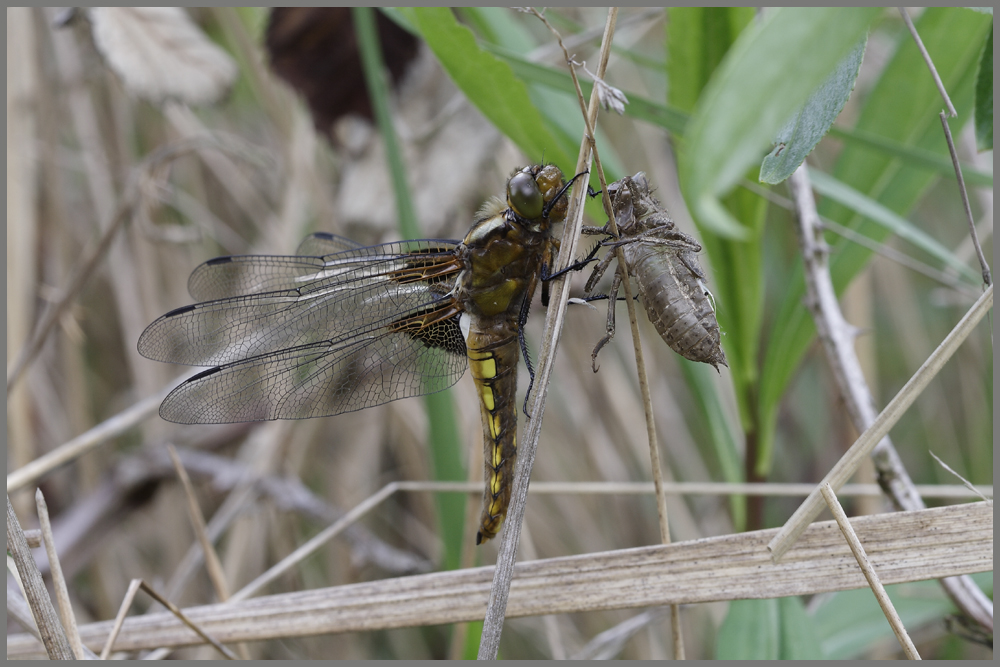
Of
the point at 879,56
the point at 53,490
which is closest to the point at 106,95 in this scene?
the point at 53,490

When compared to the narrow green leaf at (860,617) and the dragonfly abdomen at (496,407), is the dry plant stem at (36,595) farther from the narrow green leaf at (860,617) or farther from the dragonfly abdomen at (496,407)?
the narrow green leaf at (860,617)

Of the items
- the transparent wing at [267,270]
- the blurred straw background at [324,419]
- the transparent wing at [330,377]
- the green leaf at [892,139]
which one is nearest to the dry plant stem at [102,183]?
the blurred straw background at [324,419]

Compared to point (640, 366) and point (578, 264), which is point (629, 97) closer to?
point (578, 264)

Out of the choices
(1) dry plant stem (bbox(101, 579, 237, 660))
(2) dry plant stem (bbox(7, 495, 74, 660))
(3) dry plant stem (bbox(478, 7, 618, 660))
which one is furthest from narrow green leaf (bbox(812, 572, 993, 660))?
(2) dry plant stem (bbox(7, 495, 74, 660))

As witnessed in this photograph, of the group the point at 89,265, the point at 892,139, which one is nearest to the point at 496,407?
the point at 892,139

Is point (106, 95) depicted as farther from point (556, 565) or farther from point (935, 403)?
point (935, 403)

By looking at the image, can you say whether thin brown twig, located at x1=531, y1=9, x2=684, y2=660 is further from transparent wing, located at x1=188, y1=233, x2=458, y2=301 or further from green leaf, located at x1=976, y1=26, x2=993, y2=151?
transparent wing, located at x1=188, y1=233, x2=458, y2=301
